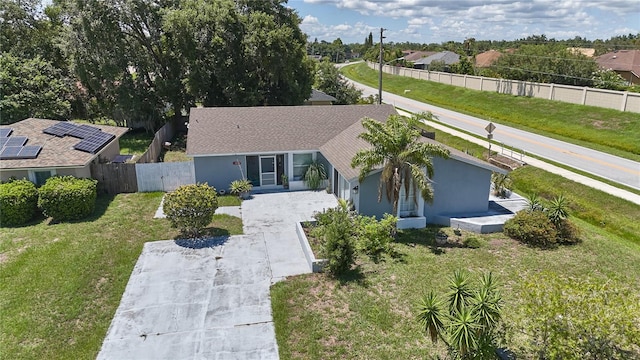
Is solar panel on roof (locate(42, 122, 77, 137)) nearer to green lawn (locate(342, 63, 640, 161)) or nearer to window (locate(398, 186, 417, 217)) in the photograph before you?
window (locate(398, 186, 417, 217))

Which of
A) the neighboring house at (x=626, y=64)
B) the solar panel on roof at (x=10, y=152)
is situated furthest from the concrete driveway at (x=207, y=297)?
the neighboring house at (x=626, y=64)

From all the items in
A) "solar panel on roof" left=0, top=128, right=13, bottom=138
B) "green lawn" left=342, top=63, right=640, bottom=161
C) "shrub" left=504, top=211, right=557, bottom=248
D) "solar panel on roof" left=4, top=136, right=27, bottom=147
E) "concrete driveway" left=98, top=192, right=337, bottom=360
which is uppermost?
"solar panel on roof" left=0, top=128, right=13, bottom=138

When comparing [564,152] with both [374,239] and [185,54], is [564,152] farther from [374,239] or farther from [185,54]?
[185,54]

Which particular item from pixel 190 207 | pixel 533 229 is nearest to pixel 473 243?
pixel 533 229

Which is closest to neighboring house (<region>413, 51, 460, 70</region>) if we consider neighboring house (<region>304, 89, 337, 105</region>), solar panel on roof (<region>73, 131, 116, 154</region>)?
neighboring house (<region>304, 89, 337, 105</region>)

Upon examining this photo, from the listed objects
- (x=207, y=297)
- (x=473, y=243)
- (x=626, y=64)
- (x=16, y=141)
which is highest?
(x=626, y=64)

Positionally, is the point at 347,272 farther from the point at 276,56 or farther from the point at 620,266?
the point at 276,56
